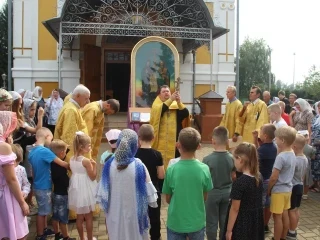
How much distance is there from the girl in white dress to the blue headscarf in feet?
3.29

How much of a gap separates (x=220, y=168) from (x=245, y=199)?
0.59m

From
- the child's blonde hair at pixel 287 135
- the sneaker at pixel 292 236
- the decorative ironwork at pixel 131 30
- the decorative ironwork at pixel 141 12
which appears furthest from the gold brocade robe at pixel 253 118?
the decorative ironwork at pixel 141 12

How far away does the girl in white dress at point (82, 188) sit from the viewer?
429 centimetres

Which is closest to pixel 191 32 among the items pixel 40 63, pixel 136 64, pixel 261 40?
pixel 136 64

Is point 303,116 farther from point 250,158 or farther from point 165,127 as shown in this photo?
point 250,158

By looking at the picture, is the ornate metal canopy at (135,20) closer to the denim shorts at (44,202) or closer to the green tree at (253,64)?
the denim shorts at (44,202)

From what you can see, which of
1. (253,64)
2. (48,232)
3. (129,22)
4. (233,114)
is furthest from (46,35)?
(253,64)

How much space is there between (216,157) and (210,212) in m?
0.57

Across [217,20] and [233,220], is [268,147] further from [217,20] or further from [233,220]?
[217,20]

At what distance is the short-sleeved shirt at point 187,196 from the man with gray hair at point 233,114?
3.85 m

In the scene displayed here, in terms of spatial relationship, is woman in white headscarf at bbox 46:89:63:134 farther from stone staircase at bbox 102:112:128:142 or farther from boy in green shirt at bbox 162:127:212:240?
boy in green shirt at bbox 162:127:212:240

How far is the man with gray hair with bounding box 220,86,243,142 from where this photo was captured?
7.02m

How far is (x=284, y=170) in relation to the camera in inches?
164

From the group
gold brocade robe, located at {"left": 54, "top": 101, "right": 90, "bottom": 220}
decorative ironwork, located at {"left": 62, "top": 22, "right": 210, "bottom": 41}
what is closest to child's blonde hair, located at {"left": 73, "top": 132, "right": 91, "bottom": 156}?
gold brocade robe, located at {"left": 54, "top": 101, "right": 90, "bottom": 220}
